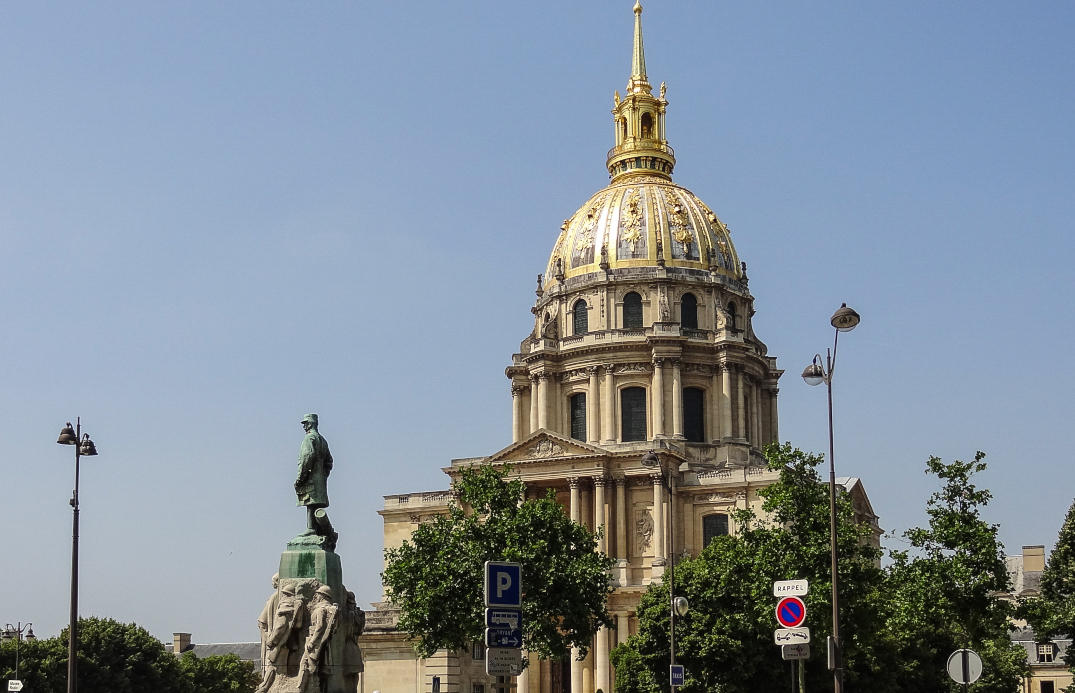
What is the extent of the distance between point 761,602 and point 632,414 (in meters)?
50.8

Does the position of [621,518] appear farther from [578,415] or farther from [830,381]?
[830,381]

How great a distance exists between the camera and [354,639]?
31344mm

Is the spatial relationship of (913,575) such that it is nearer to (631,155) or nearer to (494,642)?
(494,642)

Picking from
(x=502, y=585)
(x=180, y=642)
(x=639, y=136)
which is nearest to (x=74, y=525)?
(x=502, y=585)

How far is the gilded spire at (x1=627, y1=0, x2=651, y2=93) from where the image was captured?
11300cm

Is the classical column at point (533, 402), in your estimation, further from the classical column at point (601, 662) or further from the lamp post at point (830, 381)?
the lamp post at point (830, 381)

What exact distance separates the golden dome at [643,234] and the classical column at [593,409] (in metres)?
8.02

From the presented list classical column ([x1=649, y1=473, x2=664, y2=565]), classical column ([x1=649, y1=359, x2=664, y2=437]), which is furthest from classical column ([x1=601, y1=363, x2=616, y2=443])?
classical column ([x1=649, y1=473, x2=664, y2=565])

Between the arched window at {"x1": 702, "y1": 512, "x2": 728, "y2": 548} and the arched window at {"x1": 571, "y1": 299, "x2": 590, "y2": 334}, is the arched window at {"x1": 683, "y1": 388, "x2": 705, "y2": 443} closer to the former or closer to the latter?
the arched window at {"x1": 571, "y1": 299, "x2": 590, "y2": 334}

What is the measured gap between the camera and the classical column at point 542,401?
332 feet

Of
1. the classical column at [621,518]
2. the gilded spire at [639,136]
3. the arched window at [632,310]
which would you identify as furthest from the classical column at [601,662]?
the gilded spire at [639,136]

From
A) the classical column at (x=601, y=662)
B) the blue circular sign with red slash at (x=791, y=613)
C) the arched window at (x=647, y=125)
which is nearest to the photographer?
the blue circular sign with red slash at (x=791, y=613)

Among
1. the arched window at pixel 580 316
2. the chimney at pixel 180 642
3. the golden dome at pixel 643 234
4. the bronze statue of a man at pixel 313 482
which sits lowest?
the chimney at pixel 180 642

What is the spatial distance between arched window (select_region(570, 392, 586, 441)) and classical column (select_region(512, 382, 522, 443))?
5.44m
